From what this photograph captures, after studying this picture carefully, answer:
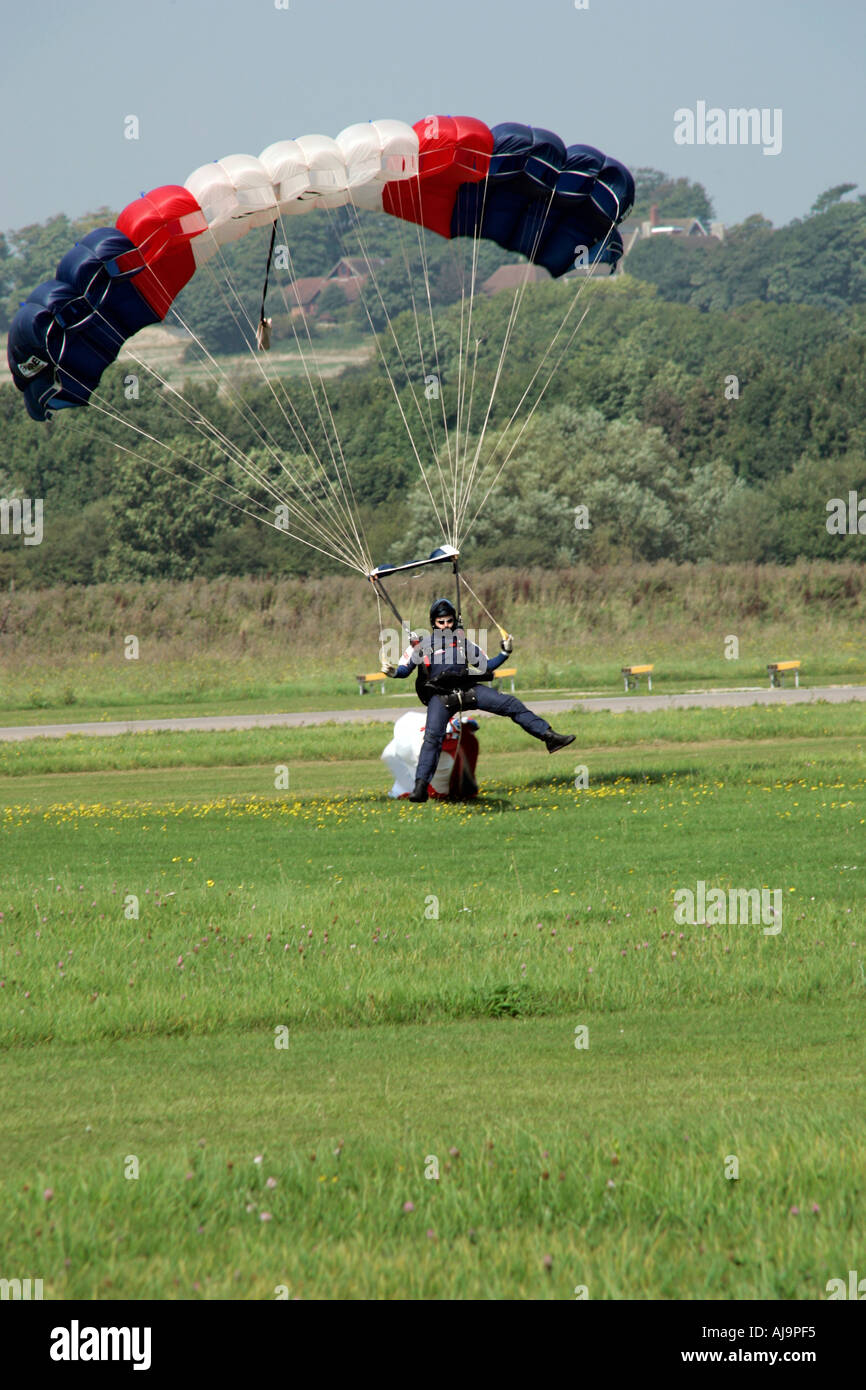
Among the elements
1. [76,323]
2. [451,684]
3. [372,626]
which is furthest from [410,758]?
[372,626]

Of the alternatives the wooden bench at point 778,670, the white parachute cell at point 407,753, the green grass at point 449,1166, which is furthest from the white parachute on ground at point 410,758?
the wooden bench at point 778,670

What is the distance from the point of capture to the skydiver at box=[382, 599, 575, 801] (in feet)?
59.1

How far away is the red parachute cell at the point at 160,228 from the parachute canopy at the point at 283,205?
2cm

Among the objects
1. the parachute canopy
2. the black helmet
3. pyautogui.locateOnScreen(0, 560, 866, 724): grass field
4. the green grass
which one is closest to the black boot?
the black helmet

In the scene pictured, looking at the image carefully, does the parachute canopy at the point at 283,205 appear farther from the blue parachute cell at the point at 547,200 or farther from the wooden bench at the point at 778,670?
the wooden bench at the point at 778,670

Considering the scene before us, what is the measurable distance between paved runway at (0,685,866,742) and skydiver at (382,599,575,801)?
11571 mm

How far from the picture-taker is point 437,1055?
7707mm

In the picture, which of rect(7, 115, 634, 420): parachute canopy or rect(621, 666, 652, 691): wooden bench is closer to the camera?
rect(7, 115, 634, 420): parachute canopy

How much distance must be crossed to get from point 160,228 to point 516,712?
7.61m

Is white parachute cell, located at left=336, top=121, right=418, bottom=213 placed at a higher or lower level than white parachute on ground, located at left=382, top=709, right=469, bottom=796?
higher

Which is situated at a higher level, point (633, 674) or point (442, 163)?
point (442, 163)

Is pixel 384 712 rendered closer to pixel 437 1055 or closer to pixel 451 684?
pixel 451 684

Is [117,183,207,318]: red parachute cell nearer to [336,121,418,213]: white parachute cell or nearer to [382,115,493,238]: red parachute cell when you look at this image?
[336,121,418,213]: white parachute cell
